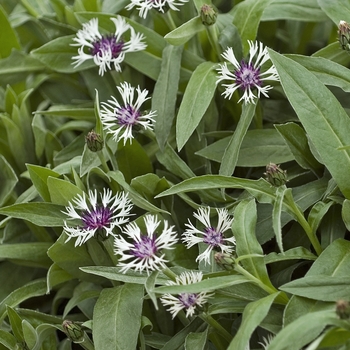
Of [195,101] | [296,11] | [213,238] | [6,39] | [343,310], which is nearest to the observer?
[343,310]

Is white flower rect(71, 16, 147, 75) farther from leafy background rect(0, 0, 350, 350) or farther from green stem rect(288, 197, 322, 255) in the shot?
green stem rect(288, 197, 322, 255)

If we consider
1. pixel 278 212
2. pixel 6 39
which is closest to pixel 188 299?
pixel 278 212

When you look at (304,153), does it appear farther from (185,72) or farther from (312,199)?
(185,72)

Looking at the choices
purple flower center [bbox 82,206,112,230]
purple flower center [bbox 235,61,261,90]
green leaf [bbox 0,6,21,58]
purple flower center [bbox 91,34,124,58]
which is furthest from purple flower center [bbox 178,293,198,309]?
green leaf [bbox 0,6,21,58]

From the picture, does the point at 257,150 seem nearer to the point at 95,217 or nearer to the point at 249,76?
the point at 249,76

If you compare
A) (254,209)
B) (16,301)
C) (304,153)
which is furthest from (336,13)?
(16,301)

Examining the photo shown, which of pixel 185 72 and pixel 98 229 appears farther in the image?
pixel 185 72


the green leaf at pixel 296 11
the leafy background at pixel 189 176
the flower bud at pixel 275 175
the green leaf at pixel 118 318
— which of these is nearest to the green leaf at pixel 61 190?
the leafy background at pixel 189 176
